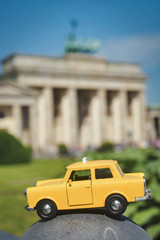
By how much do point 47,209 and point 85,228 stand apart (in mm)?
505

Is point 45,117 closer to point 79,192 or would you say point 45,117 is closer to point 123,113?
point 123,113

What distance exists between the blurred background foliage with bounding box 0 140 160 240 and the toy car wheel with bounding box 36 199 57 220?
39.0 feet

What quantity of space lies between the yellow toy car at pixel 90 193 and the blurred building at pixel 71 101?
74.9m

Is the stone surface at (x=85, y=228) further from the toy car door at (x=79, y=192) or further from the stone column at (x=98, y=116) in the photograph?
the stone column at (x=98, y=116)

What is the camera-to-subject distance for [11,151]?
55656mm

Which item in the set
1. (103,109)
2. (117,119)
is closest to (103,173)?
(103,109)

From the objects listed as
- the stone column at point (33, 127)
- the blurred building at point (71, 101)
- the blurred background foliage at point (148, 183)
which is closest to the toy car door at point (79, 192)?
the blurred background foliage at point (148, 183)

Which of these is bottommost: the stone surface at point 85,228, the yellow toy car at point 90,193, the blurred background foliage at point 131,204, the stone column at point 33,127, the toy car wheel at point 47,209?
the blurred background foliage at point 131,204

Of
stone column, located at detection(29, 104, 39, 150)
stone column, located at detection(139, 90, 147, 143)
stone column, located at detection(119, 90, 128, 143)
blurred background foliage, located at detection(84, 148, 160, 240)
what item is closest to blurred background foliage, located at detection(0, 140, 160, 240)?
blurred background foliage, located at detection(84, 148, 160, 240)

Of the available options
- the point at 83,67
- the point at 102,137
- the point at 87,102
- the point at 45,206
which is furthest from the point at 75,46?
the point at 45,206

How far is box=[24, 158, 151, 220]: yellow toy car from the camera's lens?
14.7ft

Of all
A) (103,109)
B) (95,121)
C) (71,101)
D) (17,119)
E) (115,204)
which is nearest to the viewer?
(115,204)

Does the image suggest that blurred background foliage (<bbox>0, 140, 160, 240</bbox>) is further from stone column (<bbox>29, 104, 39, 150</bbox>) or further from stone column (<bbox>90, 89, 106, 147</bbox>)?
stone column (<bbox>90, 89, 106, 147</bbox>)

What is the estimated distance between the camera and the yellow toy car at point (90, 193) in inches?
176
